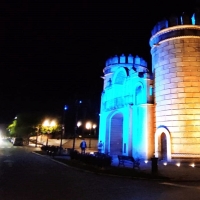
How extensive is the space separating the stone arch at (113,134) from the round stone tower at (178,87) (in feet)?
27.2

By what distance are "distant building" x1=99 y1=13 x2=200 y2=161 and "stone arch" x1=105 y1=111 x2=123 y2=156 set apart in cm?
286

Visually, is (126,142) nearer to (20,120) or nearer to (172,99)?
(172,99)

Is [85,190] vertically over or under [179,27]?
under

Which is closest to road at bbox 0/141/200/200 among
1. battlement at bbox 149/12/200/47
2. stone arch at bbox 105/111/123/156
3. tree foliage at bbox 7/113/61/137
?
battlement at bbox 149/12/200/47

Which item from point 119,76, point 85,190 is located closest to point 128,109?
point 119,76

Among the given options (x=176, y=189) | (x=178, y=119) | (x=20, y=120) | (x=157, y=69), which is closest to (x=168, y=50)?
(x=157, y=69)

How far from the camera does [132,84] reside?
90.3 ft

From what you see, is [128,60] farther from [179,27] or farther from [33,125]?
[33,125]

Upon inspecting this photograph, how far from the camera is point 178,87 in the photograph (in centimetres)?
2262

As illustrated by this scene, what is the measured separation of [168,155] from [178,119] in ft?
11.5

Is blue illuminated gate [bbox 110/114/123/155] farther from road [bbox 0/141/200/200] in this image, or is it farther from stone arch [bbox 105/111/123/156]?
road [bbox 0/141/200/200]

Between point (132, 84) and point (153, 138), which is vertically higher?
point (132, 84)

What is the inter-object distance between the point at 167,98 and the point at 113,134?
1085 cm

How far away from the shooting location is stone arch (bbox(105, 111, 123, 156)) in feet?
102
